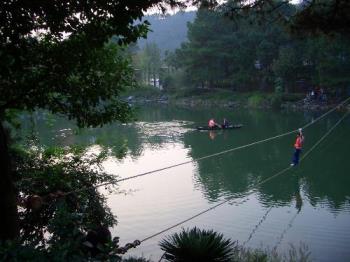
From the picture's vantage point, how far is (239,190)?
19.7 m

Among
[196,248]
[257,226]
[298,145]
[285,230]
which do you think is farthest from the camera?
[298,145]

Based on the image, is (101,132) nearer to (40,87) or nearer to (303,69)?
(303,69)

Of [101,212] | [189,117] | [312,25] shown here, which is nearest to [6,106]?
[101,212]

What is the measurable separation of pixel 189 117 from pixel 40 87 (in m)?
45.3

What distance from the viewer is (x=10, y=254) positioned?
3.92 meters

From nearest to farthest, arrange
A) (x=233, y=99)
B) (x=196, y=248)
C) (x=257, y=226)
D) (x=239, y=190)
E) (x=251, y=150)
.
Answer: (x=196, y=248)
(x=257, y=226)
(x=239, y=190)
(x=251, y=150)
(x=233, y=99)

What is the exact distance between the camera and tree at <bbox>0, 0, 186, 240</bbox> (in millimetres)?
4777

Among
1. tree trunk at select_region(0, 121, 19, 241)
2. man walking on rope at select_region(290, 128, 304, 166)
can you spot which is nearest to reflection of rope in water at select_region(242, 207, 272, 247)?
man walking on rope at select_region(290, 128, 304, 166)

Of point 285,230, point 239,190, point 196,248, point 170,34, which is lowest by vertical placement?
point 285,230

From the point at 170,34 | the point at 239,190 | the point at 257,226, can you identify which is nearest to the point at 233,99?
the point at 239,190

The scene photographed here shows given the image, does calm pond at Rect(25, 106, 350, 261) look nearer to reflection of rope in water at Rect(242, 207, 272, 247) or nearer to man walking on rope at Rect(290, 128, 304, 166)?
reflection of rope in water at Rect(242, 207, 272, 247)

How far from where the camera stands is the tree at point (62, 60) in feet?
15.7

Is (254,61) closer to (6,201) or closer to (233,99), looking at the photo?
(233,99)

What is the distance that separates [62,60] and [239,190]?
14.7 m
